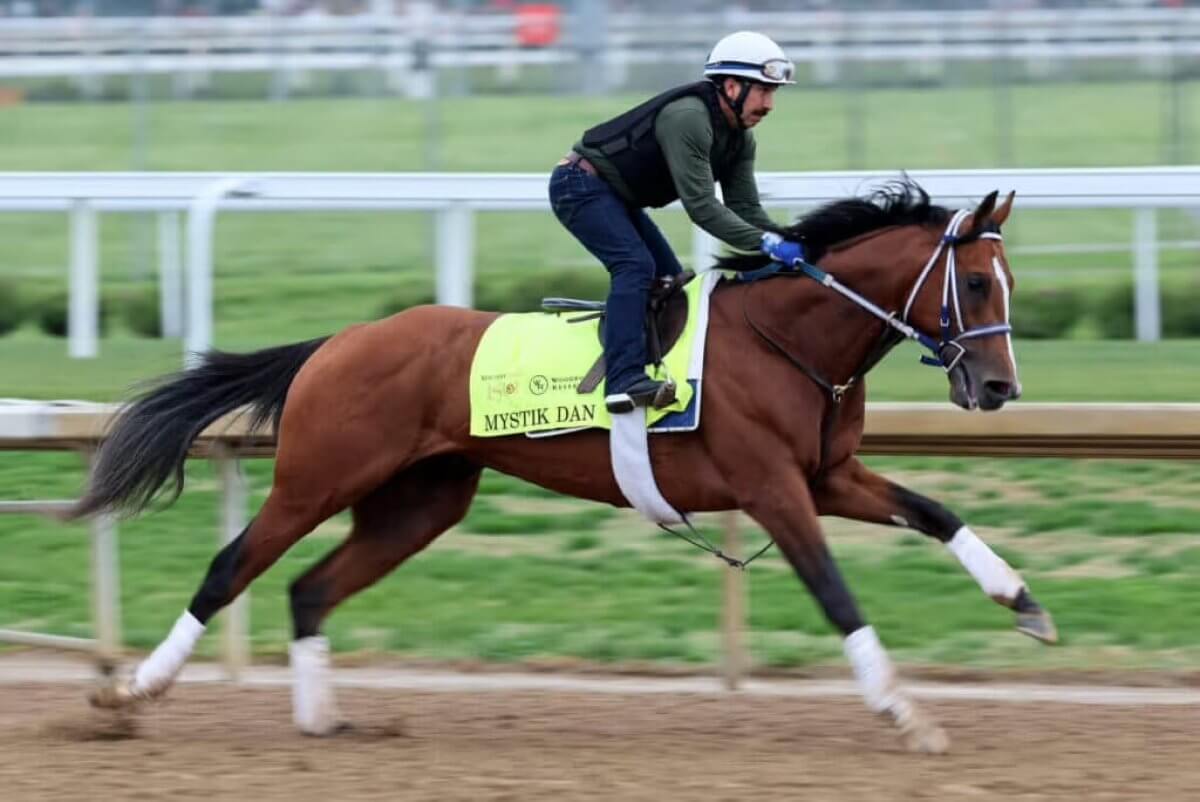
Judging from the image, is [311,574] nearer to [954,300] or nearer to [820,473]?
[820,473]

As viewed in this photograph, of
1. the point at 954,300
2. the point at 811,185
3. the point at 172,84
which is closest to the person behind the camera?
the point at 954,300

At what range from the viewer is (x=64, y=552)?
846cm

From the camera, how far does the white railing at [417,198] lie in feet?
24.5

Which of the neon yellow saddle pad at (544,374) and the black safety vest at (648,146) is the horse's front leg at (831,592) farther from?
the black safety vest at (648,146)

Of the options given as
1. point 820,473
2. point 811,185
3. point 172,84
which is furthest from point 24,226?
point 820,473

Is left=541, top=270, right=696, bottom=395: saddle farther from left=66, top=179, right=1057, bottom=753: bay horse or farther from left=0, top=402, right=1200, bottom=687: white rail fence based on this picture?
left=0, top=402, right=1200, bottom=687: white rail fence

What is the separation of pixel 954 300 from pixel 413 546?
5.94 ft

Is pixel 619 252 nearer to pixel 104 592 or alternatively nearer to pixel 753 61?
pixel 753 61

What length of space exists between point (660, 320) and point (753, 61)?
2.56 ft

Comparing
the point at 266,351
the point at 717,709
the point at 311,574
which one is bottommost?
the point at 717,709

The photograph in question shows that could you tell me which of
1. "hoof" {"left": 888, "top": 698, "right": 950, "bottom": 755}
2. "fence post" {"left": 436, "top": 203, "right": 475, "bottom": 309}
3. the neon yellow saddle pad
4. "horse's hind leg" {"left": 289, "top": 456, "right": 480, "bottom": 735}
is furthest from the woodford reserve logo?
"fence post" {"left": 436, "top": 203, "right": 475, "bottom": 309}

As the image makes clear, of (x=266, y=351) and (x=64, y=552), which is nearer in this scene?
(x=266, y=351)

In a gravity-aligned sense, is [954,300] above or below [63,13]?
below

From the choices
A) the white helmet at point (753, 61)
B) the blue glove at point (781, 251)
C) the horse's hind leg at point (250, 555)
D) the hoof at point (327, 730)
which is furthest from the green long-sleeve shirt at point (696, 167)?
the hoof at point (327, 730)
